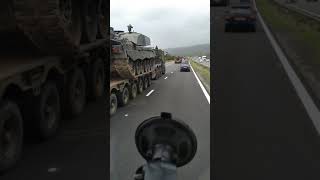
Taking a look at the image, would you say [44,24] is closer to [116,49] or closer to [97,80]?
[97,80]

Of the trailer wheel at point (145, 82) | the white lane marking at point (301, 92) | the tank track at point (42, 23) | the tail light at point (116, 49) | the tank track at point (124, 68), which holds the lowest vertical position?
the trailer wheel at point (145, 82)

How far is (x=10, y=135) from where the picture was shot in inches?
323

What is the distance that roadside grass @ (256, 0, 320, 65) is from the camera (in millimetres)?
25127

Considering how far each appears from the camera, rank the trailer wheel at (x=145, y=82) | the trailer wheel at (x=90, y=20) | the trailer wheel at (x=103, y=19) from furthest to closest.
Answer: the trailer wheel at (x=145, y=82)
the trailer wheel at (x=103, y=19)
the trailer wheel at (x=90, y=20)

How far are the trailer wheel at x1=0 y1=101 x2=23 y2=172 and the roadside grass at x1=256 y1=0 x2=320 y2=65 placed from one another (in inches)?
570

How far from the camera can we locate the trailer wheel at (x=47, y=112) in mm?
9320

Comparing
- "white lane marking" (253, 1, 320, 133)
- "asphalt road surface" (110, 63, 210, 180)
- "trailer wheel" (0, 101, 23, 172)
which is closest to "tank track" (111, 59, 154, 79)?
"asphalt road surface" (110, 63, 210, 180)

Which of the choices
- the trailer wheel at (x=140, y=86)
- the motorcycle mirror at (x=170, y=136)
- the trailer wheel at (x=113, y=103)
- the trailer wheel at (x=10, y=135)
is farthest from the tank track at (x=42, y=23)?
the trailer wheel at (x=140, y=86)

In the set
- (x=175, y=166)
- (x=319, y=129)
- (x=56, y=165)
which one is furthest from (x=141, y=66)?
(x=175, y=166)

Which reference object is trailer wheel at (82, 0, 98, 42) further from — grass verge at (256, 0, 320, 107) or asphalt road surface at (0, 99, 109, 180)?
grass verge at (256, 0, 320, 107)

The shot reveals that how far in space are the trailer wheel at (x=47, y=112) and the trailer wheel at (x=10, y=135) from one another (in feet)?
2.42

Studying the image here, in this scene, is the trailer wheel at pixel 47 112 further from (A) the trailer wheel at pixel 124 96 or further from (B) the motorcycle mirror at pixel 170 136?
(B) the motorcycle mirror at pixel 170 136

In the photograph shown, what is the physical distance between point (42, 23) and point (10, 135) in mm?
1998

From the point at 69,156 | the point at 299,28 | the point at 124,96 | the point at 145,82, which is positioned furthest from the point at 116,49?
the point at 299,28
